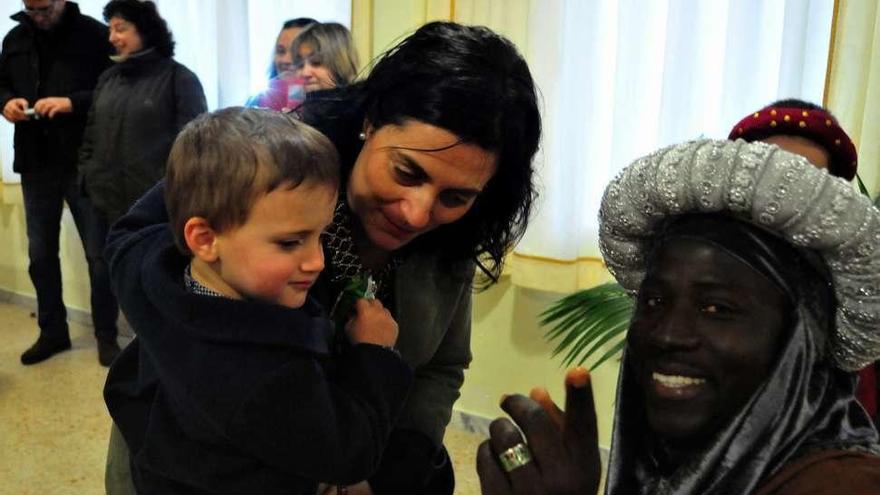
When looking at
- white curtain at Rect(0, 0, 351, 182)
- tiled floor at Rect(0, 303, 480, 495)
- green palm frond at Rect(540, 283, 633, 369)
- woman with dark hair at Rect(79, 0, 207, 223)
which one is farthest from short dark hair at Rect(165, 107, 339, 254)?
woman with dark hair at Rect(79, 0, 207, 223)

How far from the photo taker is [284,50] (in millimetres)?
3000

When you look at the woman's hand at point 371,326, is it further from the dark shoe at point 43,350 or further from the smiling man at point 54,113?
the dark shoe at point 43,350

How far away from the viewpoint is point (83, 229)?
374 centimetres

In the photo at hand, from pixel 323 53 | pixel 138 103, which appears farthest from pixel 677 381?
pixel 138 103

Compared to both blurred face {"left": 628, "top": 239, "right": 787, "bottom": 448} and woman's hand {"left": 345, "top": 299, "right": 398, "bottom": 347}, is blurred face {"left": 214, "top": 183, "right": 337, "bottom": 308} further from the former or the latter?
blurred face {"left": 628, "top": 239, "right": 787, "bottom": 448}

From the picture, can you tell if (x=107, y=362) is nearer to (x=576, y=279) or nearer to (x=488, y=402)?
(x=488, y=402)

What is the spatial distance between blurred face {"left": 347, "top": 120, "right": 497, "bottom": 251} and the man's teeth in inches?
15.8

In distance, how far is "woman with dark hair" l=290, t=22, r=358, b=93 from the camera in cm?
278

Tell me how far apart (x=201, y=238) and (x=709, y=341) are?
25.2 inches

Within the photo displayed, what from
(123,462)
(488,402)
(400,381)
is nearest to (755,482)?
(400,381)

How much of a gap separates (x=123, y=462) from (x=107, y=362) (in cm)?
278

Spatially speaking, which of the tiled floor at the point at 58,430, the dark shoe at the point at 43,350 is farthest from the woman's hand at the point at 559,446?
the dark shoe at the point at 43,350

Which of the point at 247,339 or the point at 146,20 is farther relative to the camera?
the point at 146,20

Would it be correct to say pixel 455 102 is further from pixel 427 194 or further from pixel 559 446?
pixel 559 446
